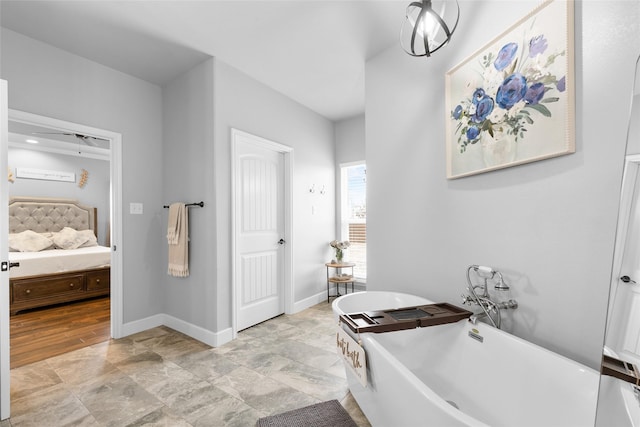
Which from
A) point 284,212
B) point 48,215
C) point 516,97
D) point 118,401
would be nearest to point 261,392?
point 118,401

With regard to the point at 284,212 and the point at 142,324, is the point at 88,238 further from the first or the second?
the point at 284,212

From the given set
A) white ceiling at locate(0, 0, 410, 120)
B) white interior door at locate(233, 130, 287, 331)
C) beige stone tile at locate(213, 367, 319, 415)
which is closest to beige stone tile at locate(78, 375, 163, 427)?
beige stone tile at locate(213, 367, 319, 415)

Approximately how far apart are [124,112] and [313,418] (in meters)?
3.24

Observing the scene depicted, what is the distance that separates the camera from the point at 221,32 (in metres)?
2.39

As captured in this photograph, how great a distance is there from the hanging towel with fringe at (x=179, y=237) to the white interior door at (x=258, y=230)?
495mm

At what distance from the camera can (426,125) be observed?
85.8 inches

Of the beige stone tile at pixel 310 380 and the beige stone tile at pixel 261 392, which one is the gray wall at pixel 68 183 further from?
the beige stone tile at pixel 310 380

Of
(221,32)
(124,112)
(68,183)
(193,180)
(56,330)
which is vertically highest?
(221,32)

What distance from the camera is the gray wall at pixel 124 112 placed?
2.40 metres

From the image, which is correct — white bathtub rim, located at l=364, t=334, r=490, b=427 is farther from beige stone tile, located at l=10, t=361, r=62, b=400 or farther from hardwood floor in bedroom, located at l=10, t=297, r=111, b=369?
hardwood floor in bedroom, located at l=10, t=297, r=111, b=369

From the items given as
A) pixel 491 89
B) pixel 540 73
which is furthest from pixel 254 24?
pixel 540 73

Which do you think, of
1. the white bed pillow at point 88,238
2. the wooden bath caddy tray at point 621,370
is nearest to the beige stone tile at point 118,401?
the wooden bath caddy tray at point 621,370

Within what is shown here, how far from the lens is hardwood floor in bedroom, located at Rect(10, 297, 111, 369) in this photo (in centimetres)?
262

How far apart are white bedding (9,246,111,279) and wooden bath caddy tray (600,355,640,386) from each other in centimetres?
503
